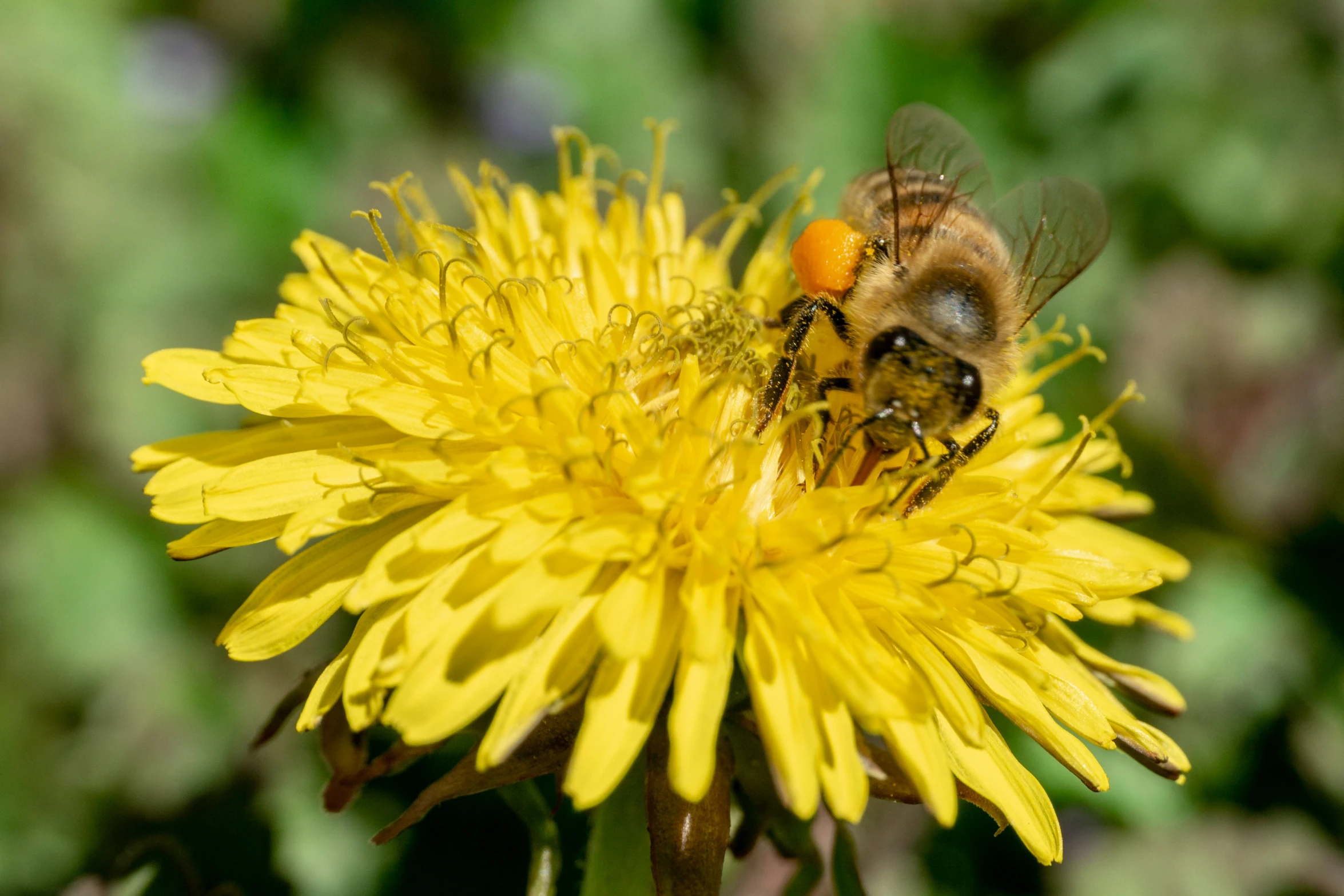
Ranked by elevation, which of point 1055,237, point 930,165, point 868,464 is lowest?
point 868,464

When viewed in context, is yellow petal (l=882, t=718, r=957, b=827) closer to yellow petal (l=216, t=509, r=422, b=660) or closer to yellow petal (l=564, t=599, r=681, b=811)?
yellow petal (l=564, t=599, r=681, b=811)

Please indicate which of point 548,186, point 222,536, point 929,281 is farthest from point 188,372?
point 548,186

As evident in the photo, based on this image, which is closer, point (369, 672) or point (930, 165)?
point (369, 672)

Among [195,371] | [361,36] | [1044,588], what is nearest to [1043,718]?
[1044,588]

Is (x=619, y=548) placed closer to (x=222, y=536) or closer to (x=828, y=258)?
(x=222, y=536)

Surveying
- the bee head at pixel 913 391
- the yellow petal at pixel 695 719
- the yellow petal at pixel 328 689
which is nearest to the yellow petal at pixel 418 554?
the yellow petal at pixel 328 689
